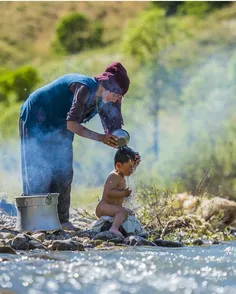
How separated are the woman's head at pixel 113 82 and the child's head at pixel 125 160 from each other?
495 mm

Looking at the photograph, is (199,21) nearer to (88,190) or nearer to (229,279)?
(88,190)

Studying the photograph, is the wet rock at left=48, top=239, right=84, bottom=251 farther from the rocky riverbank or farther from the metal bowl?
the metal bowl

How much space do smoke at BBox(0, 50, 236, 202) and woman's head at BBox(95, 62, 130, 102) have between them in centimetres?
265

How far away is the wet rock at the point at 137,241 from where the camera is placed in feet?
25.7

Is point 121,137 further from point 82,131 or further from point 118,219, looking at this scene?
point 118,219

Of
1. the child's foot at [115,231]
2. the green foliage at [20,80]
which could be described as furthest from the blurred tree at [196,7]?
the child's foot at [115,231]

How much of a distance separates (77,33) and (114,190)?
5642 cm

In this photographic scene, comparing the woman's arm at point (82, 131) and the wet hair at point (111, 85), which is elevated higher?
the wet hair at point (111, 85)

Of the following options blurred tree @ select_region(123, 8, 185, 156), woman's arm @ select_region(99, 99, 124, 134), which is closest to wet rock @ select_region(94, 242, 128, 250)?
woman's arm @ select_region(99, 99, 124, 134)

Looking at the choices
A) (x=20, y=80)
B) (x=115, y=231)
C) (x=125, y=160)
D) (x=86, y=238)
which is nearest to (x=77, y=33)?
(x=20, y=80)

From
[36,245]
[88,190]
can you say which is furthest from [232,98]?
[36,245]

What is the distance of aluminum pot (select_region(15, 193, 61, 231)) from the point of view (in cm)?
797

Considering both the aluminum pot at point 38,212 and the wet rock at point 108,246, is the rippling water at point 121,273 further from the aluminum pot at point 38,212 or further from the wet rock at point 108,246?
the aluminum pot at point 38,212

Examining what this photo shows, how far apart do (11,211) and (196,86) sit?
1467 centimetres
